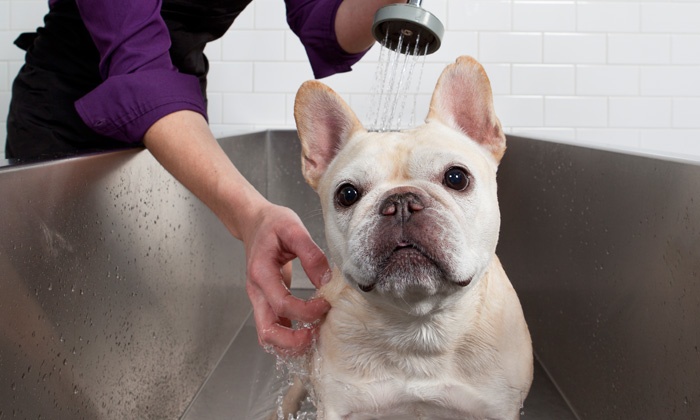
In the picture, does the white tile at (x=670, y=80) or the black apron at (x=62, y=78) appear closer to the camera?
the black apron at (x=62, y=78)

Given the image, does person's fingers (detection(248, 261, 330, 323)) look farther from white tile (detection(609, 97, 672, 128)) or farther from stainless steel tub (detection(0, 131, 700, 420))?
white tile (detection(609, 97, 672, 128))

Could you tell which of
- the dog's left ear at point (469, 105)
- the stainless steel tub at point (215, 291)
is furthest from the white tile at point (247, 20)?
the dog's left ear at point (469, 105)

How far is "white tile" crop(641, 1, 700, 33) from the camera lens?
9.05 ft

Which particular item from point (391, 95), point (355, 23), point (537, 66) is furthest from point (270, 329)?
point (537, 66)

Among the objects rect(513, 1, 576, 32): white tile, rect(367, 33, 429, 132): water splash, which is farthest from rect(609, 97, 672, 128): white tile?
rect(367, 33, 429, 132): water splash

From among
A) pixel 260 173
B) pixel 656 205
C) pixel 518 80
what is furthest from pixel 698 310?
pixel 518 80

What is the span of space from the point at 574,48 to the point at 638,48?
0.78 ft

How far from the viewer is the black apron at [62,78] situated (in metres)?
1.54

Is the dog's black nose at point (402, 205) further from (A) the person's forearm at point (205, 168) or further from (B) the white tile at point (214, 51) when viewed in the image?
(B) the white tile at point (214, 51)

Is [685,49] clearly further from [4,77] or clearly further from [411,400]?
[4,77]

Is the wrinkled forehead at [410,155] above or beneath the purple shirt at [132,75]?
beneath

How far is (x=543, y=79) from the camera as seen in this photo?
9.15 ft

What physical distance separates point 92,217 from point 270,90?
5.66 feet

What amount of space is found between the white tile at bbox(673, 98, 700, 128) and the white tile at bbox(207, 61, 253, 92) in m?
1.59
